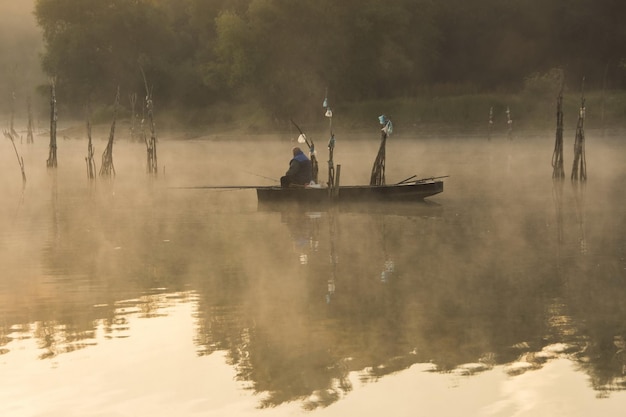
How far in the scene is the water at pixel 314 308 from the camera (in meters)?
10.9

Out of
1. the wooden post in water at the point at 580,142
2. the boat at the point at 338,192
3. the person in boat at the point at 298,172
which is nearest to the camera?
the boat at the point at 338,192

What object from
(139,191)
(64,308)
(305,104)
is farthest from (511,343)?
(305,104)

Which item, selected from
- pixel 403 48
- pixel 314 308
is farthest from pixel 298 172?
pixel 403 48

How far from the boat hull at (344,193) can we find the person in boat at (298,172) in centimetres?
53

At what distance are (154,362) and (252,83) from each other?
235 ft

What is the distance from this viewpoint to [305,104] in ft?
272

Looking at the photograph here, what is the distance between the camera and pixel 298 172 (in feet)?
101

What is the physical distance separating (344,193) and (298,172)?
1.45 m

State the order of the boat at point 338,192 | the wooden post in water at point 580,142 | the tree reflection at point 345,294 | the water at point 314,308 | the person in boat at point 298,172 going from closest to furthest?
the water at point 314,308, the tree reflection at point 345,294, the boat at point 338,192, the person in boat at point 298,172, the wooden post in water at point 580,142

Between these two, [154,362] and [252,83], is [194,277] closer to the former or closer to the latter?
[154,362]

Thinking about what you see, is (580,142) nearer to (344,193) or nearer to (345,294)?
(344,193)

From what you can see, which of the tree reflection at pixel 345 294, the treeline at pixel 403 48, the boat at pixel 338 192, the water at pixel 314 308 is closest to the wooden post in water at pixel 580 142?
the water at pixel 314 308

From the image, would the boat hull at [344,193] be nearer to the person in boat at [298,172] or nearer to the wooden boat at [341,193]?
the wooden boat at [341,193]

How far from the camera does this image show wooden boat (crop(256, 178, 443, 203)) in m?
30.1
